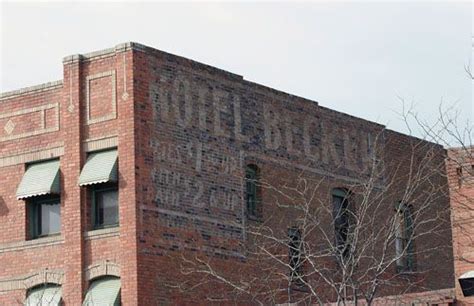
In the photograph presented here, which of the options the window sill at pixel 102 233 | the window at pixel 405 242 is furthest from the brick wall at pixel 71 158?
the window at pixel 405 242

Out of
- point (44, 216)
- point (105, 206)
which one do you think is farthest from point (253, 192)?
point (44, 216)

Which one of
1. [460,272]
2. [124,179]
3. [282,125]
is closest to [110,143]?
[124,179]

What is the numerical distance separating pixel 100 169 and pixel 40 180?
2042 mm

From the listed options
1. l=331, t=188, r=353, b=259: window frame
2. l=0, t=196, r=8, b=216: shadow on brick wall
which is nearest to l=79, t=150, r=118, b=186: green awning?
l=0, t=196, r=8, b=216: shadow on brick wall

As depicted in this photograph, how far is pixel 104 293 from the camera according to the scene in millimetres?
31312

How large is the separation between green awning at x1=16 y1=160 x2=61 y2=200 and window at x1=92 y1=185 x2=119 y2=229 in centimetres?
106

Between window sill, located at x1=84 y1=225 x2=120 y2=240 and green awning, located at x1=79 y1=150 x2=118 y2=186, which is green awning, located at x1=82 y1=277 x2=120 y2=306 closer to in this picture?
window sill, located at x1=84 y1=225 x2=120 y2=240

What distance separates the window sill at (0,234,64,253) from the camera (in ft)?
107

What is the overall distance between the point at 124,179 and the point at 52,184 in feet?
7.13

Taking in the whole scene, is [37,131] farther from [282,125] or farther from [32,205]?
[282,125]

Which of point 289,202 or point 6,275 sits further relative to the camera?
point 289,202

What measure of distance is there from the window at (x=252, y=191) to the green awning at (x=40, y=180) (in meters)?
5.30

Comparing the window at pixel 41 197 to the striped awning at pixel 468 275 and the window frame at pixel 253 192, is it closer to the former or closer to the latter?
the window frame at pixel 253 192

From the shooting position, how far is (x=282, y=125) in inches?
1421
